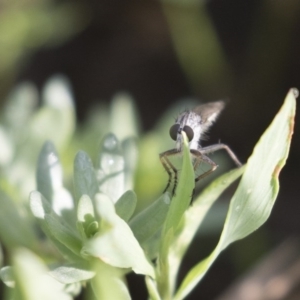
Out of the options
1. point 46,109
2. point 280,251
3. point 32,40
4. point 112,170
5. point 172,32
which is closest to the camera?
point 112,170

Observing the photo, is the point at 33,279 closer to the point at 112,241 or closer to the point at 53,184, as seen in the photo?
the point at 112,241

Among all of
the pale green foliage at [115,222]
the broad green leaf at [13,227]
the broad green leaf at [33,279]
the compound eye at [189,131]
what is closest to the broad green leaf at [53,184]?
the pale green foliage at [115,222]

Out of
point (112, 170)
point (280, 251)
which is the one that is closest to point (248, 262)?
point (280, 251)

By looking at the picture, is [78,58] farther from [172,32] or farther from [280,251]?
[280,251]

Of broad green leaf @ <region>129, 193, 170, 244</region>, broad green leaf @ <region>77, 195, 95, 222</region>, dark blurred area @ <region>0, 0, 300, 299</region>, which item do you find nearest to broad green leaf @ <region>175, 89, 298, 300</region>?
broad green leaf @ <region>129, 193, 170, 244</region>

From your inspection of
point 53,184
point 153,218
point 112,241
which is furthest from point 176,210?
point 53,184

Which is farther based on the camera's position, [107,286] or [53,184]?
[53,184]
